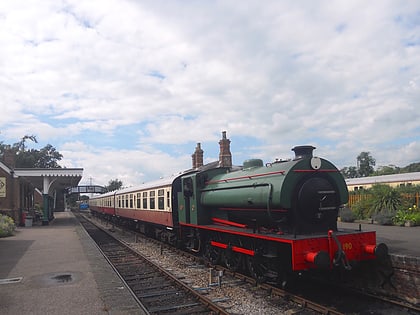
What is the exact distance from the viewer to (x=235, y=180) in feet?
34.0

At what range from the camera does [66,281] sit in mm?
9203

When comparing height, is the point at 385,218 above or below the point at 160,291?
above

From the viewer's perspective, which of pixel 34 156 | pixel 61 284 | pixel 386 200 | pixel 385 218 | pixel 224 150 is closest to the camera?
pixel 61 284

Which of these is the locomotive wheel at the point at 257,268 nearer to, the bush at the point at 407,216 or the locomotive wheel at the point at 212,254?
the locomotive wheel at the point at 212,254

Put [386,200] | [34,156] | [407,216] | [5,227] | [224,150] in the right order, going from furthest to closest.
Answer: [34,156] → [5,227] → [224,150] → [386,200] → [407,216]

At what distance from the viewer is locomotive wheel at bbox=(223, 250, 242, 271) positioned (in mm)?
9920

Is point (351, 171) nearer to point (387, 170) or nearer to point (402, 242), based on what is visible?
point (387, 170)

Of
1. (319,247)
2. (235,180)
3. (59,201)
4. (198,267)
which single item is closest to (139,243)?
(198,267)

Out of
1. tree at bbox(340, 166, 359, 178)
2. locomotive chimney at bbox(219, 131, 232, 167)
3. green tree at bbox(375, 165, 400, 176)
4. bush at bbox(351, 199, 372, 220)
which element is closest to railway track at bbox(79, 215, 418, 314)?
locomotive chimney at bbox(219, 131, 232, 167)

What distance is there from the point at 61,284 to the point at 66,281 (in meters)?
0.31

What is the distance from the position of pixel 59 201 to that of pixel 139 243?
67780 millimetres

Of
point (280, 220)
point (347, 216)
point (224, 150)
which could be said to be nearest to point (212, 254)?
point (280, 220)

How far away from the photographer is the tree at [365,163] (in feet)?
302

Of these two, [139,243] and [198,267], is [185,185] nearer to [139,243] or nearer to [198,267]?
[198,267]
